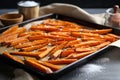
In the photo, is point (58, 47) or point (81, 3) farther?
point (81, 3)

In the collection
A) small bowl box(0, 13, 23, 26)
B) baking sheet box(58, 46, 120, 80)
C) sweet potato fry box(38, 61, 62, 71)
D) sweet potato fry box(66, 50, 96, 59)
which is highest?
small bowl box(0, 13, 23, 26)

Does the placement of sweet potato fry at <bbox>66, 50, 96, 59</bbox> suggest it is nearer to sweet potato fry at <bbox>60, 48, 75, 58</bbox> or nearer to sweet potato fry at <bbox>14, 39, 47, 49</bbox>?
sweet potato fry at <bbox>60, 48, 75, 58</bbox>

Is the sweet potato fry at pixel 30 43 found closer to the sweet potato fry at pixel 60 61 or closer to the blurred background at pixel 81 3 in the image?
the sweet potato fry at pixel 60 61

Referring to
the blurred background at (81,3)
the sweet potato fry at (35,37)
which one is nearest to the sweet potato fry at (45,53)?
the sweet potato fry at (35,37)

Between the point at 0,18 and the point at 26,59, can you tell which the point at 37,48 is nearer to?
the point at 26,59

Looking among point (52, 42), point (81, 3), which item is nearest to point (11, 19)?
point (52, 42)

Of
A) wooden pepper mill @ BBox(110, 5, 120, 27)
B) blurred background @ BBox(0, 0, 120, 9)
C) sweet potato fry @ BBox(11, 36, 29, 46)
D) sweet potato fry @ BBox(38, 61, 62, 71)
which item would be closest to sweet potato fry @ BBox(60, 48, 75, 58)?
sweet potato fry @ BBox(38, 61, 62, 71)

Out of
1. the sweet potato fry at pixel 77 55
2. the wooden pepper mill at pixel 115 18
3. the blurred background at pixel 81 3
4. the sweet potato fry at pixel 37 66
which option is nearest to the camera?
the sweet potato fry at pixel 37 66

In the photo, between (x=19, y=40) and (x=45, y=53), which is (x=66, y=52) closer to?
(x=45, y=53)

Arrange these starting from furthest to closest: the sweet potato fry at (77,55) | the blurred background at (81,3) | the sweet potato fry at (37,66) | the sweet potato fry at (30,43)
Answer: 1. the blurred background at (81,3)
2. the sweet potato fry at (30,43)
3. the sweet potato fry at (77,55)
4. the sweet potato fry at (37,66)
